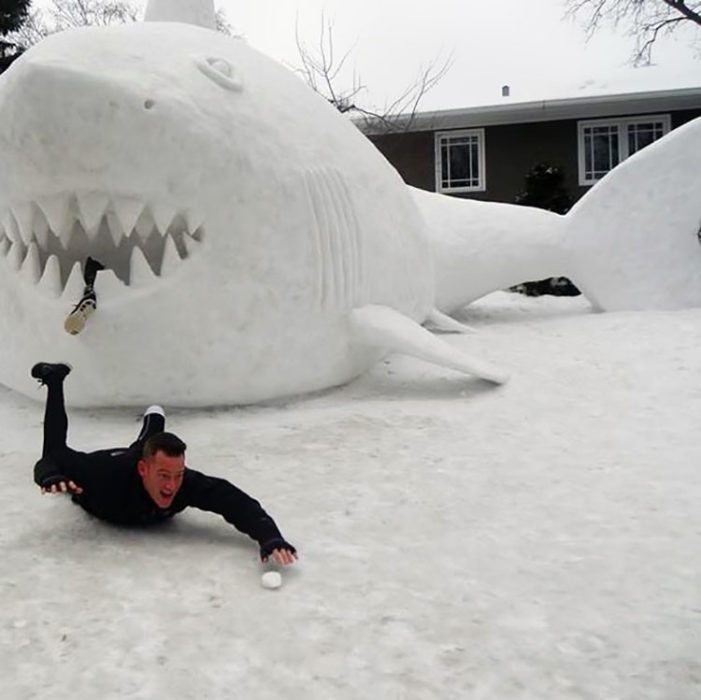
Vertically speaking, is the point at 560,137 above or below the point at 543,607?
above

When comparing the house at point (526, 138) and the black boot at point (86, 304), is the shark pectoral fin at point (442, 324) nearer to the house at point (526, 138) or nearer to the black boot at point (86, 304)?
the black boot at point (86, 304)

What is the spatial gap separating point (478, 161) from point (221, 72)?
13.6 meters

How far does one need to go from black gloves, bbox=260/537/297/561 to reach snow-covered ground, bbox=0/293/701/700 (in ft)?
0.21

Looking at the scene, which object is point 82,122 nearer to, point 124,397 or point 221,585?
point 124,397

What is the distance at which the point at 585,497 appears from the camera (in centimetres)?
294

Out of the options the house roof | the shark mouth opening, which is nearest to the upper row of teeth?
the shark mouth opening

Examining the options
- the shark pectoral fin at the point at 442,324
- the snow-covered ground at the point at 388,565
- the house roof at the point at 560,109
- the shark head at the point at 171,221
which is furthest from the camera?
the house roof at the point at 560,109

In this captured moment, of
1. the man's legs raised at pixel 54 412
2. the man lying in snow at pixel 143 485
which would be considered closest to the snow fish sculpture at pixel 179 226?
the man's legs raised at pixel 54 412

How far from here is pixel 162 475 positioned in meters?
2.40

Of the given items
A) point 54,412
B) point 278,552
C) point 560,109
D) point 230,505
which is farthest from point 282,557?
point 560,109

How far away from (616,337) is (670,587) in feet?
→ 13.4

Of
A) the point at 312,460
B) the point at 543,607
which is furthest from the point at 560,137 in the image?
the point at 543,607

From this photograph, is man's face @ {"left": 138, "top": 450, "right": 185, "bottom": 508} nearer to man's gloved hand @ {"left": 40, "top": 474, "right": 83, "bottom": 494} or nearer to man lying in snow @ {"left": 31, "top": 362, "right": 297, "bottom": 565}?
man lying in snow @ {"left": 31, "top": 362, "right": 297, "bottom": 565}

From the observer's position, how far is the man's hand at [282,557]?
225cm
